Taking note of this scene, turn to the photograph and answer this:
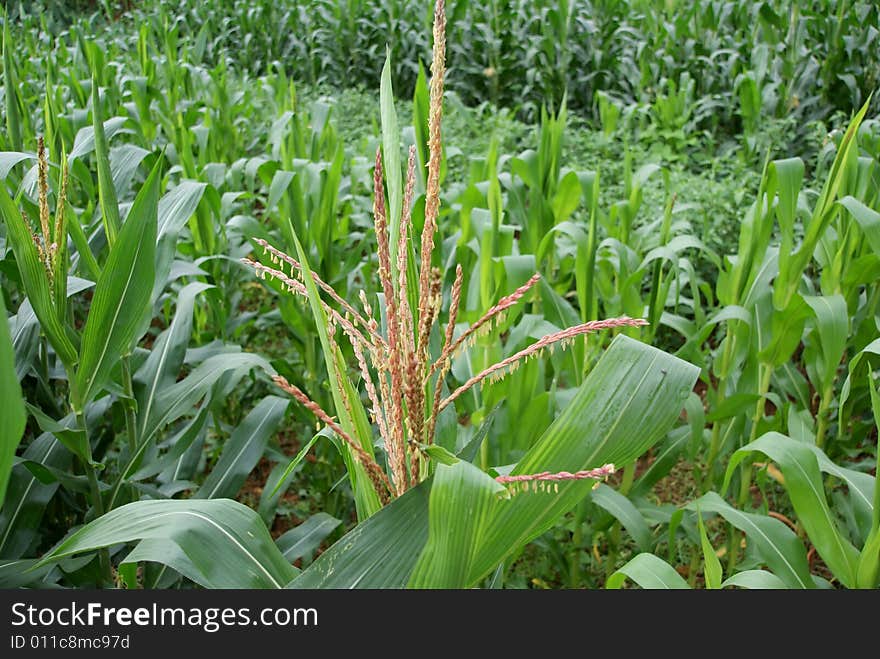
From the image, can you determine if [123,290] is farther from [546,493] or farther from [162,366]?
[546,493]

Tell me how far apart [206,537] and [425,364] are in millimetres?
347

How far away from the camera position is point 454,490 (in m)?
0.86

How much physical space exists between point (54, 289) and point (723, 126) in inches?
229

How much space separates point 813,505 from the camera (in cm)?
156

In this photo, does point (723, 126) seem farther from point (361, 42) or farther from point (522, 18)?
point (361, 42)

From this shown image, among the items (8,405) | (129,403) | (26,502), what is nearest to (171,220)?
(129,403)

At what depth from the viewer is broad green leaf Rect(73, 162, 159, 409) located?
142 centimetres

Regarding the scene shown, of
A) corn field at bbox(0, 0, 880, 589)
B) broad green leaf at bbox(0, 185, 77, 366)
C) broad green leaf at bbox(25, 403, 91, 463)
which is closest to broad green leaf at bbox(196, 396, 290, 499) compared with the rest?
corn field at bbox(0, 0, 880, 589)

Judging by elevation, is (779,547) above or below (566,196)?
below

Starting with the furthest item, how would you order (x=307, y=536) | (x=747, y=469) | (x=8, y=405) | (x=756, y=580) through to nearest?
(x=747, y=469), (x=307, y=536), (x=756, y=580), (x=8, y=405)

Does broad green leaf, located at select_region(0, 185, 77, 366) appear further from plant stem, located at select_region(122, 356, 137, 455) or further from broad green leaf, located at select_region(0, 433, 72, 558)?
broad green leaf, located at select_region(0, 433, 72, 558)

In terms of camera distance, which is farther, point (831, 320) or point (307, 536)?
point (831, 320)

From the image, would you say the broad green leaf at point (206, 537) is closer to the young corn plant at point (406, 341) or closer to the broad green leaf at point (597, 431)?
the young corn plant at point (406, 341)

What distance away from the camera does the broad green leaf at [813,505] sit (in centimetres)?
150
